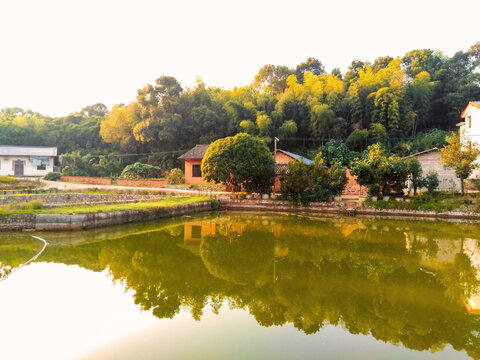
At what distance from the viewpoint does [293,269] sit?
25.9 feet

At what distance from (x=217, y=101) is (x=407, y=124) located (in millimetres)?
19314

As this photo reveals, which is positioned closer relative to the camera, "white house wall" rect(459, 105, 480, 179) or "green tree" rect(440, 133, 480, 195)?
"green tree" rect(440, 133, 480, 195)

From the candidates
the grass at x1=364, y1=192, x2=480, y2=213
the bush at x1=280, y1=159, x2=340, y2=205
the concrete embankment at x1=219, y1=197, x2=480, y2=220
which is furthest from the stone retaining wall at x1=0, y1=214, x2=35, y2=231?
the grass at x1=364, y1=192, x2=480, y2=213

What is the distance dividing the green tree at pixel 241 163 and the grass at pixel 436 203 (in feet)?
21.2

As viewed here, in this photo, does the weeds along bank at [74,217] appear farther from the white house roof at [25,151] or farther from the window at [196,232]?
the white house roof at [25,151]

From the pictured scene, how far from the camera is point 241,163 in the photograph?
64.3ft

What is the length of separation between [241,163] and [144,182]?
488 inches

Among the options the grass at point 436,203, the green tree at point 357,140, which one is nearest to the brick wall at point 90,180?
the grass at point 436,203

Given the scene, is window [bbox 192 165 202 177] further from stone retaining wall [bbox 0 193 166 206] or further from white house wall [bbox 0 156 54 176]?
white house wall [bbox 0 156 54 176]

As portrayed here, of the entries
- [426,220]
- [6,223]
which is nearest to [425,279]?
[426,220]

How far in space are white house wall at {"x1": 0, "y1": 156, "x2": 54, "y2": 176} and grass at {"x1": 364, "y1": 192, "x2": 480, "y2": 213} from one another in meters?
32.6

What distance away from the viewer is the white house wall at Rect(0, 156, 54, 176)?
32.6 meters

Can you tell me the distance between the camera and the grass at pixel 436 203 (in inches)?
650

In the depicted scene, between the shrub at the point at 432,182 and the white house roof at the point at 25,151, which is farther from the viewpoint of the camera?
the white house roof at the point at 25,151
